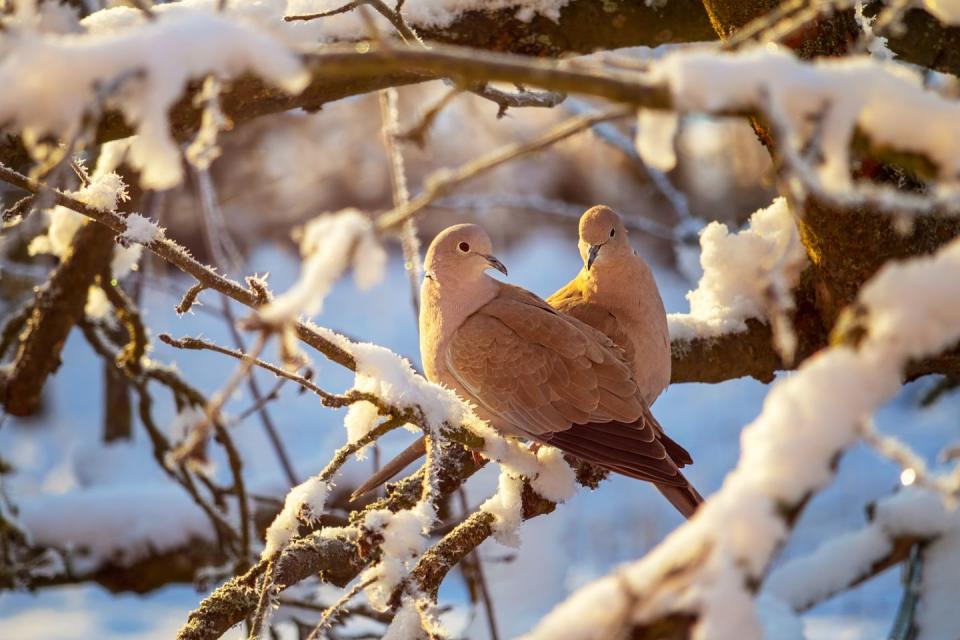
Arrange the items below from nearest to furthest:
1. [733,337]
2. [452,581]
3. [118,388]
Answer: [733,337] < [118,388] < [452,581]

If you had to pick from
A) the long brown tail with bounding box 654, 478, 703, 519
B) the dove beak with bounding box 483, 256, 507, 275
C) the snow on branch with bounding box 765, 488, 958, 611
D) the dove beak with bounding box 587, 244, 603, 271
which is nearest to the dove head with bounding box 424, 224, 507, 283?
the dove beak with bounding box 483, 256, 507, 275

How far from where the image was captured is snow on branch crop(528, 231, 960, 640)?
29.2 inches

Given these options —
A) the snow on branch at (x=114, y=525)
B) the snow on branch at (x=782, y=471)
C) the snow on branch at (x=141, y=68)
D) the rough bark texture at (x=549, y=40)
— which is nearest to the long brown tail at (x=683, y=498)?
the rough bark texture at (x=549, y=40)

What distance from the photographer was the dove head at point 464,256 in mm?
1984

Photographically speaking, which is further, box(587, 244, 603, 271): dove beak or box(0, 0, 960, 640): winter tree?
box(587, 244, 603, 271): dove beak

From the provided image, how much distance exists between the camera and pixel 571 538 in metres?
3.94

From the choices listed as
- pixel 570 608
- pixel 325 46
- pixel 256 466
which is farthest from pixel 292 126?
pixel 570 608

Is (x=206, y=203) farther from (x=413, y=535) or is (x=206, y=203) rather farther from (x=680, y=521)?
(x=680, y=521)

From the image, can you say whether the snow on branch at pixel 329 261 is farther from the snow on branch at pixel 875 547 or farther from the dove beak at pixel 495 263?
the snow on branch at pixel 875 547

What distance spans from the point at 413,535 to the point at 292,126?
4.74 meters

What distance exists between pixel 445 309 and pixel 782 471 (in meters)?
1.27

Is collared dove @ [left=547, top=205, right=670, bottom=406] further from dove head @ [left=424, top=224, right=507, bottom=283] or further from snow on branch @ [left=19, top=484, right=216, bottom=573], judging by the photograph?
snow on branch @ [left=19, top=484, right=216, bottom=573]

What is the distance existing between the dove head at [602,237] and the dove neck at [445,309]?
0.22 m

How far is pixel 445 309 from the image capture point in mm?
1991
